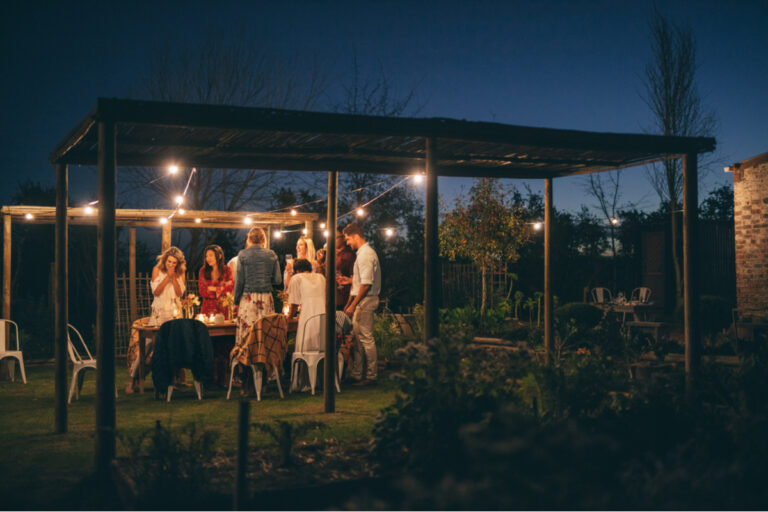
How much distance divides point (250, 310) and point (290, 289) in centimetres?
53

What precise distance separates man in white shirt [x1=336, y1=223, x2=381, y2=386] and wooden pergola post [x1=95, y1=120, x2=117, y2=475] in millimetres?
3775

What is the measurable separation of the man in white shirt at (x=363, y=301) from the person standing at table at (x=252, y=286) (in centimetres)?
101

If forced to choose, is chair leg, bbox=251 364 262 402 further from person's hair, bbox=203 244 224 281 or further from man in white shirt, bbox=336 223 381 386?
person's hair, bbox=203 244 224 281

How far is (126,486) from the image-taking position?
4031mm

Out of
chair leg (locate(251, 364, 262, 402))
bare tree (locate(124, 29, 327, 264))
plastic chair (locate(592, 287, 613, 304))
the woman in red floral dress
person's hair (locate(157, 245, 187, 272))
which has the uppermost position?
bare tree (locate(124, 29, 327, 264))

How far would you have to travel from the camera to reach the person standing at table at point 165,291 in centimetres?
827

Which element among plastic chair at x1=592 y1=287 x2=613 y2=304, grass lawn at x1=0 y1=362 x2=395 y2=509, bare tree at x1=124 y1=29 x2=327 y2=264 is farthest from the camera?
bare tree at x1=124 y1=29 x2=327 y2=264

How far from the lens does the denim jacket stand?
8.09 meters

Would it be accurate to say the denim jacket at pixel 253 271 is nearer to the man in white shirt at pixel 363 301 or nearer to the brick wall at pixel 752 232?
the man in white shirt at pixel 363 301

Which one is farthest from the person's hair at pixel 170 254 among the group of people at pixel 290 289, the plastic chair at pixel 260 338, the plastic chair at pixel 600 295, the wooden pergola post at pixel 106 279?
the plastic chair at pixel 600 295

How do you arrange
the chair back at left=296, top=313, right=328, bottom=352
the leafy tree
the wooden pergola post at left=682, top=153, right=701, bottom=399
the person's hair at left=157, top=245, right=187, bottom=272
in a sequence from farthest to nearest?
the leafy tree
the person's hair at left=157, top=245, right=187, bottom=272
the chair back at left=296, top=313, right=328, bottom=352
the wooden pergola post at left=682, top=153, right=701, bottom=399

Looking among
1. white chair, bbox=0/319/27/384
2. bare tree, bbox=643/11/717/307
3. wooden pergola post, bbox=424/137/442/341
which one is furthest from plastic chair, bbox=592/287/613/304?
white chair, bbox=0/319/27/384

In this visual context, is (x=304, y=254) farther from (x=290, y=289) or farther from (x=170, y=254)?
(x=170, y=254)

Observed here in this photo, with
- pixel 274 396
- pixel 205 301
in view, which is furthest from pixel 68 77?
pixel 274 396
